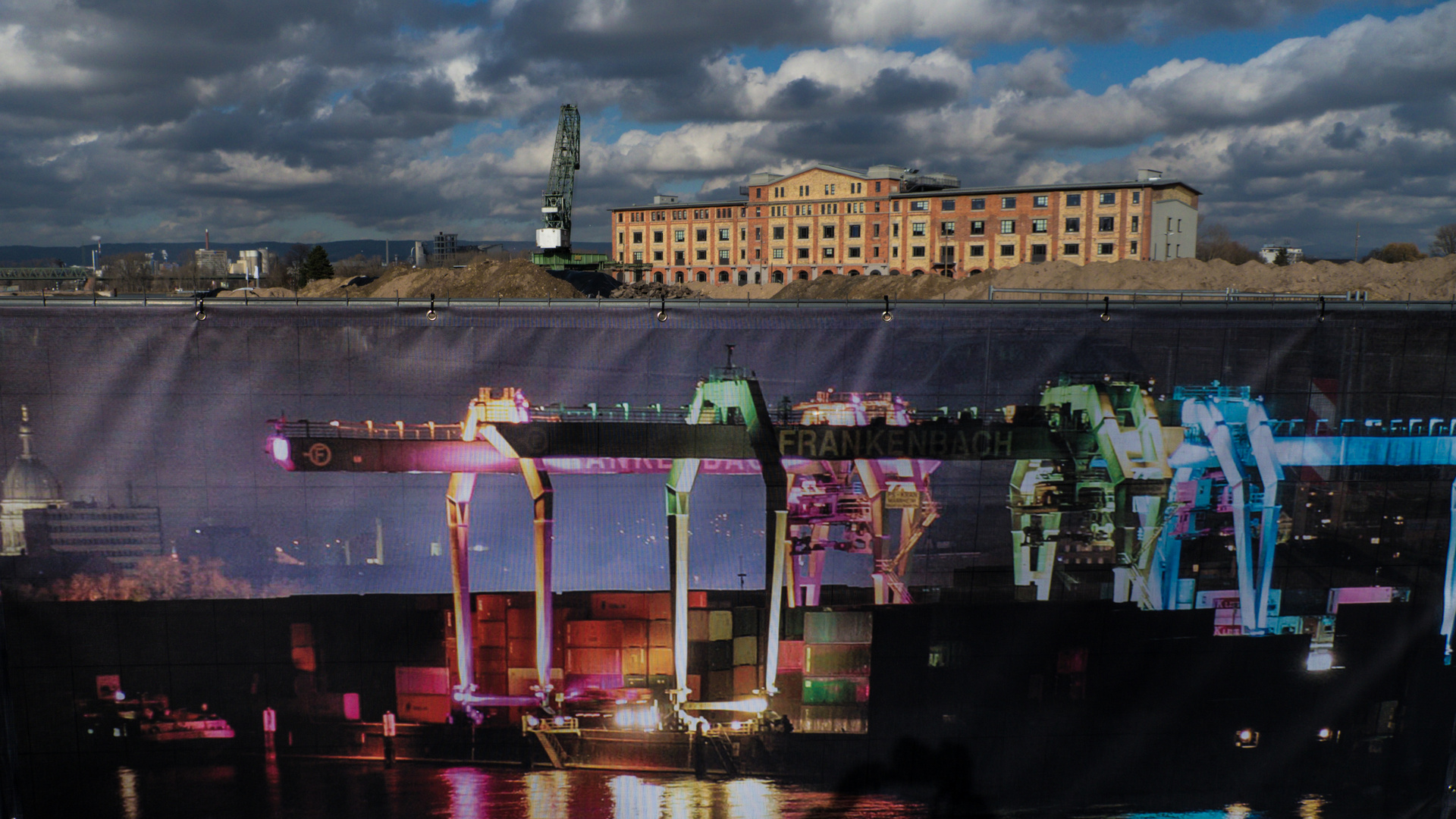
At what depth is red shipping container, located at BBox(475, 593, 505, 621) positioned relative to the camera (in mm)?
3857

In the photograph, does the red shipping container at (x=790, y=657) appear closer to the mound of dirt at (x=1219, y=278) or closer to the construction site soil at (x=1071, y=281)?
the construction site soil at (x=1071, y=281)

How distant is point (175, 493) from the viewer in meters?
3.75

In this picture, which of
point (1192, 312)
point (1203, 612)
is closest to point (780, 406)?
point (1192, 312)

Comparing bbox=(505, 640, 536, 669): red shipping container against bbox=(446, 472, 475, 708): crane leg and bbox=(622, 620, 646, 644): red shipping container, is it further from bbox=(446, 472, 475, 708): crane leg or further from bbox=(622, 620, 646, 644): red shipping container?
bbox=(622, 620, 646, 644): red shipping container

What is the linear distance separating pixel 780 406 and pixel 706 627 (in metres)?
1.05

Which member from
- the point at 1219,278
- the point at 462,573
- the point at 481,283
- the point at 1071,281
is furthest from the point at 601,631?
the point at 481,283

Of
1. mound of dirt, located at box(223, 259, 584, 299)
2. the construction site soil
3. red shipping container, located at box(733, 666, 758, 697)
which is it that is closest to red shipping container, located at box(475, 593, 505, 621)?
red shipping container, located at box(733, 666, 758, 697)

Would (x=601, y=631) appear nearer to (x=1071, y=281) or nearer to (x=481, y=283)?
(x=1071, y=281)

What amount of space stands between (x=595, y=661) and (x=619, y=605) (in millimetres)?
279

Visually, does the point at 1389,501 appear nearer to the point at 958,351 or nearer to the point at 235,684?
the point at 958,351

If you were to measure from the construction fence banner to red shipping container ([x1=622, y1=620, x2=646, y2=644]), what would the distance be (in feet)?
0.68

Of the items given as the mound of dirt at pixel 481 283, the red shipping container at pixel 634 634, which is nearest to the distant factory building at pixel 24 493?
the red shipping container at pixel 634 634

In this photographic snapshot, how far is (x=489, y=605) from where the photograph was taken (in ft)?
12.7

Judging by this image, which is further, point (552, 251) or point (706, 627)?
point (552, 251)
